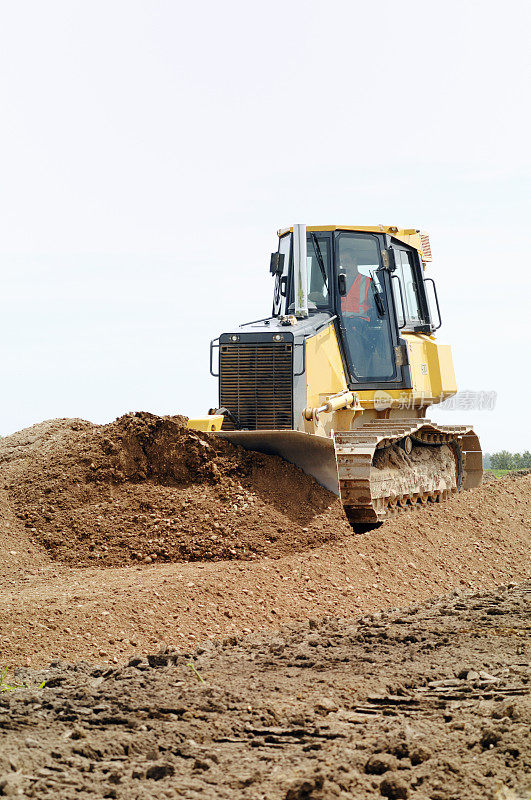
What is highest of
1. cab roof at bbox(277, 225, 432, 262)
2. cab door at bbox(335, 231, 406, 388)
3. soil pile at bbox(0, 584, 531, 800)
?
cab roof at bbox(277, 225, 432, 262)

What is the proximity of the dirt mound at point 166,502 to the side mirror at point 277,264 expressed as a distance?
7.82 feet

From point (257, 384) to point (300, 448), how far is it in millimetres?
905

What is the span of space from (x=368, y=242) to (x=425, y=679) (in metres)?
7.01

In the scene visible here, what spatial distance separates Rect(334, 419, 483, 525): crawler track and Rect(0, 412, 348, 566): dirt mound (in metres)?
0.40

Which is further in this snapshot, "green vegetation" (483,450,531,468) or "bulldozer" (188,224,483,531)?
"green vegetation" (483,450,531,468)

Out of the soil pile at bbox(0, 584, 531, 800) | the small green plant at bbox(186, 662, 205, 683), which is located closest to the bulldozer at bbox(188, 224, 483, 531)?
the soil pile at bbox(0, 584, 531, 800)

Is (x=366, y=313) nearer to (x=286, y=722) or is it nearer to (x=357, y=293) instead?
(x=357, y=293)

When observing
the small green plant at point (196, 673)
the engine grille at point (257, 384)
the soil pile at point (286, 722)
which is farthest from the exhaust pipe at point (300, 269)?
the small green plant at point (196, 673)

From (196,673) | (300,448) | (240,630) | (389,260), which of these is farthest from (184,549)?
(389,260)

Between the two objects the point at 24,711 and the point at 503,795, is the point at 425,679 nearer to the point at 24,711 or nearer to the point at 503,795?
the point at 503,795

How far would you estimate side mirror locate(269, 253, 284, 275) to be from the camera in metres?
11.1

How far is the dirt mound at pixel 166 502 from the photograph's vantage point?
30.1 feet

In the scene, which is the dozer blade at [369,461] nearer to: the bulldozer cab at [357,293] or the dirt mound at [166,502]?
the dirt mound at [166,502]

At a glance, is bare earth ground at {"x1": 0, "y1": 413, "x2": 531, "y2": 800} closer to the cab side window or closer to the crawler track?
the crawler track
